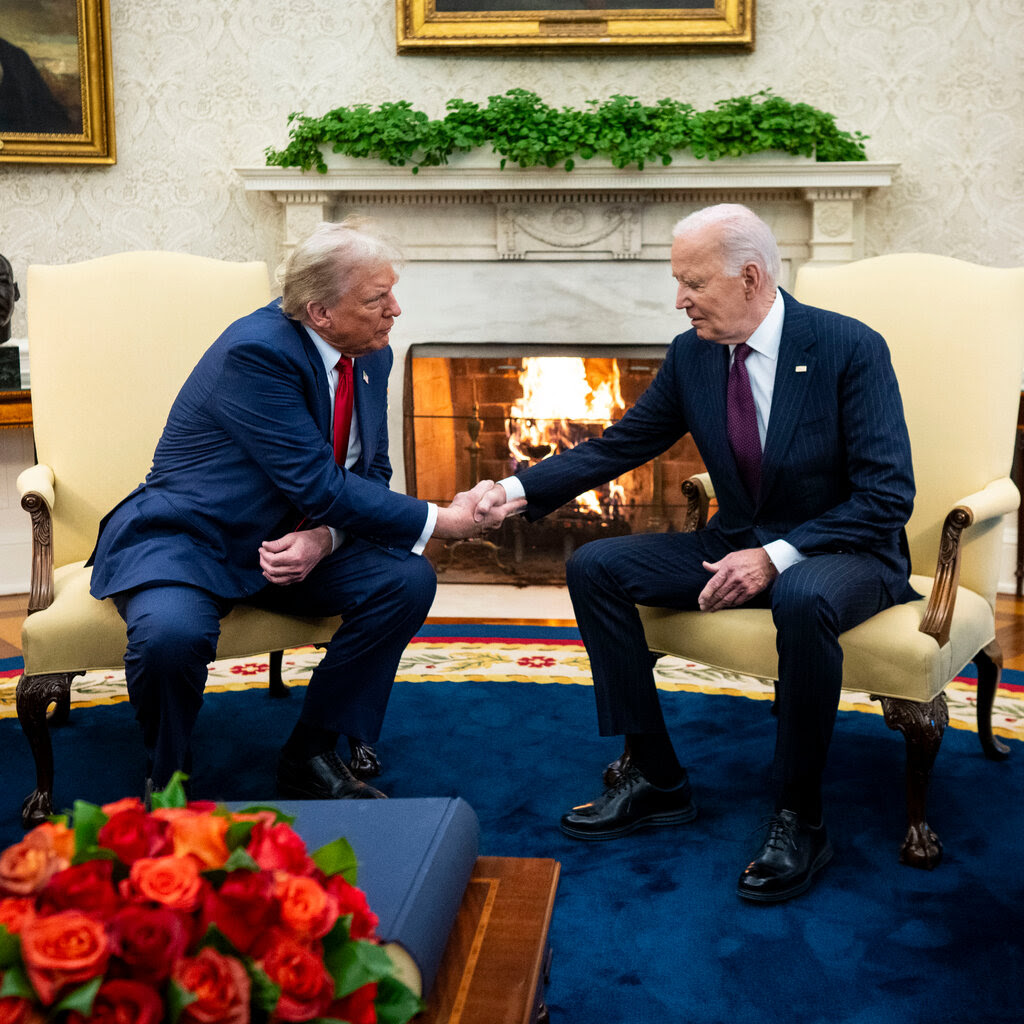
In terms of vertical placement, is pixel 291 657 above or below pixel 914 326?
below

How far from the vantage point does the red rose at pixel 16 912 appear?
85cm

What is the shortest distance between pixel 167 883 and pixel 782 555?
5.42 ft

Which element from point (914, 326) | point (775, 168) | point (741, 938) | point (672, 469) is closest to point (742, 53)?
point (775, 168)

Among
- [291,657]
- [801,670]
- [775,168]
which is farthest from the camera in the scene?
[775,168]

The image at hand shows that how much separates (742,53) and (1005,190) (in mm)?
1153

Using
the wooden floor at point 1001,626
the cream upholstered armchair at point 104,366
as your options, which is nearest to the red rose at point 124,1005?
the cream upholstered armchair at point 104,366

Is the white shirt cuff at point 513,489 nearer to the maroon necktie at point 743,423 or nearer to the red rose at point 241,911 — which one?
the maroon necktie at point 743,423

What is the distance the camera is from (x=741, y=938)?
198 centimetres

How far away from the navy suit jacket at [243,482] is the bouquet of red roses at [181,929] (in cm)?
138

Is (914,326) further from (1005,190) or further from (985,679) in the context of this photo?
(1005,190)

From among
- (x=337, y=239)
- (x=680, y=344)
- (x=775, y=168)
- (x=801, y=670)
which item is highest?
(x=775, y=168)

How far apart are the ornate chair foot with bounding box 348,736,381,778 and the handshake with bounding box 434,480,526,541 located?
1.84 ft

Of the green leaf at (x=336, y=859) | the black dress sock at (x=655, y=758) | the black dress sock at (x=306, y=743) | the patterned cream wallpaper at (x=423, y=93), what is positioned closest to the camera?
the green leaf at (x=336, y=859)

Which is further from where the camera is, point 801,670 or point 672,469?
point 672,469
